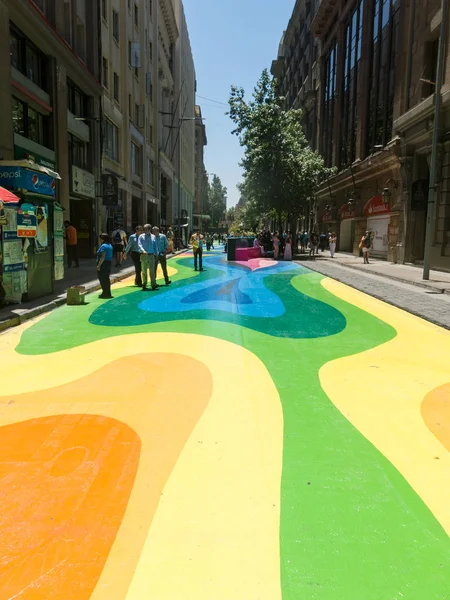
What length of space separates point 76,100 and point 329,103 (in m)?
26.6

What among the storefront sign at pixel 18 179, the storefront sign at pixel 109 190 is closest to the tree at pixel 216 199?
the storefront sign at pixel 109 190

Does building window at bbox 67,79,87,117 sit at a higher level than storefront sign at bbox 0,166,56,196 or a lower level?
higher

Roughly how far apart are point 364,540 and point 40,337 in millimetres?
6750

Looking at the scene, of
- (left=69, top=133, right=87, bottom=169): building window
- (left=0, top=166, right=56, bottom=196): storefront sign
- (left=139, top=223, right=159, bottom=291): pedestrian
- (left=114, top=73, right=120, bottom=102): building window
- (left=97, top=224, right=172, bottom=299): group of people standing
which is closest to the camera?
Result: (left=0, top=166, right=56, bottom=196): storefront sign

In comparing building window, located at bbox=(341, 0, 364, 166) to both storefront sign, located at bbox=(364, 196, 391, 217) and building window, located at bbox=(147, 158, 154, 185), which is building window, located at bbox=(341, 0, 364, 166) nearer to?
storefront sign, located at bbox=(364, 196, 391, 217)

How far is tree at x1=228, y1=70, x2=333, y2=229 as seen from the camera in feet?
109

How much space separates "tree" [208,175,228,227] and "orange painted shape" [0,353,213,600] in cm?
12163

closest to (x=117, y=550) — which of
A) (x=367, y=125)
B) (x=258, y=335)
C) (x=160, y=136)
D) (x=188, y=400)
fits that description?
(x=188, y=400)

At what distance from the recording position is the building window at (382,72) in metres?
27.0

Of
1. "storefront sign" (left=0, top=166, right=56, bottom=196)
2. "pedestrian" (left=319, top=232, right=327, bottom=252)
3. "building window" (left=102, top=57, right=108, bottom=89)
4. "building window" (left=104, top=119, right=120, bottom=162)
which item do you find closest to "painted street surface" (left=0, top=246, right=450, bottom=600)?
"storefront sign" (left=0, top=166, right=56, bottom=196)

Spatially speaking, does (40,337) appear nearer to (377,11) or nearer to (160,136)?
(377,11)

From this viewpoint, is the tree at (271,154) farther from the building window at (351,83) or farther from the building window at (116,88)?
the building window at (116,88)

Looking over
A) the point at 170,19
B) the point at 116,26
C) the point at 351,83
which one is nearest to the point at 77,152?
the point at 116,26

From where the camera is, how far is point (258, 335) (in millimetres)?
8258
